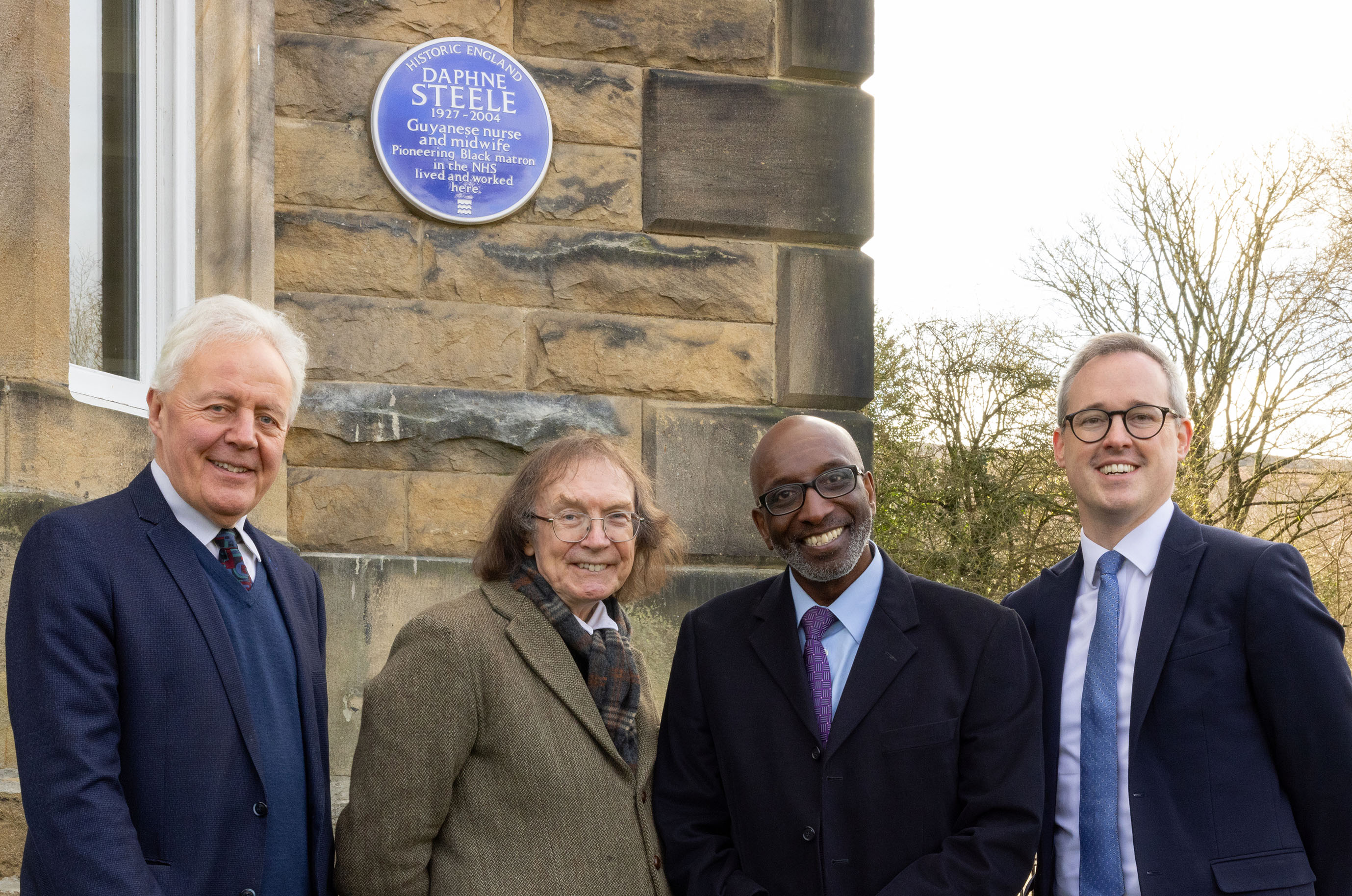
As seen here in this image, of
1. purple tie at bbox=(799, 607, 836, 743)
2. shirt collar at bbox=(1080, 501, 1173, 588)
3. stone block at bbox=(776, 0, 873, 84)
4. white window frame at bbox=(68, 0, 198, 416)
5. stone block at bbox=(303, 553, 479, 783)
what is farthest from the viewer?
stone block at bbox=(776, 0, 873, 84)

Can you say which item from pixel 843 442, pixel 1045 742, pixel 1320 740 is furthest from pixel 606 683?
pixel 1320 740

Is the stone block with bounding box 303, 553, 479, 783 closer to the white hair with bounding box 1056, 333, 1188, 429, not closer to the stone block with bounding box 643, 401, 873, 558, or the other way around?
the stone block with bounding box 643, 401, 873, 558

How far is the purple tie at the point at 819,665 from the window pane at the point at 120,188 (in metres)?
2.25

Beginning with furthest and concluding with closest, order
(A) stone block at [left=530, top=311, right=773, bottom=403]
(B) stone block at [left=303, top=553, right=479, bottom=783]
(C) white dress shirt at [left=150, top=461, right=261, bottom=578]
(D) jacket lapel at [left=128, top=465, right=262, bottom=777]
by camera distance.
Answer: (A) stone block at [left=530, top=311, right=773, bottom=403] → (B) stone block at [left=303, top=553, right=479, bottom=783] → (C) white dress shirt at [left=150, top=461, right=261, bottom=578] → (D) jacket lapel at [left=128, top=465, right=262, bottom=777]

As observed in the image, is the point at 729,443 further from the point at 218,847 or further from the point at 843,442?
the point at 218,847

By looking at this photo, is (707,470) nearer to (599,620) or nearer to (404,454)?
(404,454)

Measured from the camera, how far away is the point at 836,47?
433 centimetres

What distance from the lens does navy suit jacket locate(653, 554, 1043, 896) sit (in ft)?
8.04

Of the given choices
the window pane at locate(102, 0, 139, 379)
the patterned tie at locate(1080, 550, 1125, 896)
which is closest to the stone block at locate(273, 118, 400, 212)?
the window pane at locate(102, 0, 139, 379)

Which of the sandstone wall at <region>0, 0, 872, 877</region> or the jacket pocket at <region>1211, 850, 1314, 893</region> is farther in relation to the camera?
the sandstone wall at <region>0, 0, 872, 877</region>

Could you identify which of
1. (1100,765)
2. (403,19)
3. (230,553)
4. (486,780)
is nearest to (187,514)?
(230,553)

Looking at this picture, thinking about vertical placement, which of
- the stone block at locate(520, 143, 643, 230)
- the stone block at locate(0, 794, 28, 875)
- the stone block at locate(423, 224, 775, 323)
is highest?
the stone block at locate(520, 143, 643, 230)

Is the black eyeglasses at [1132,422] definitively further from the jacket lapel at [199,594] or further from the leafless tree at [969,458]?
the leafless tree at [969,458]

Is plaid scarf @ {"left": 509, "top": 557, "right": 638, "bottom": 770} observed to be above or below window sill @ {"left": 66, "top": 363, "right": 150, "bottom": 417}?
below
